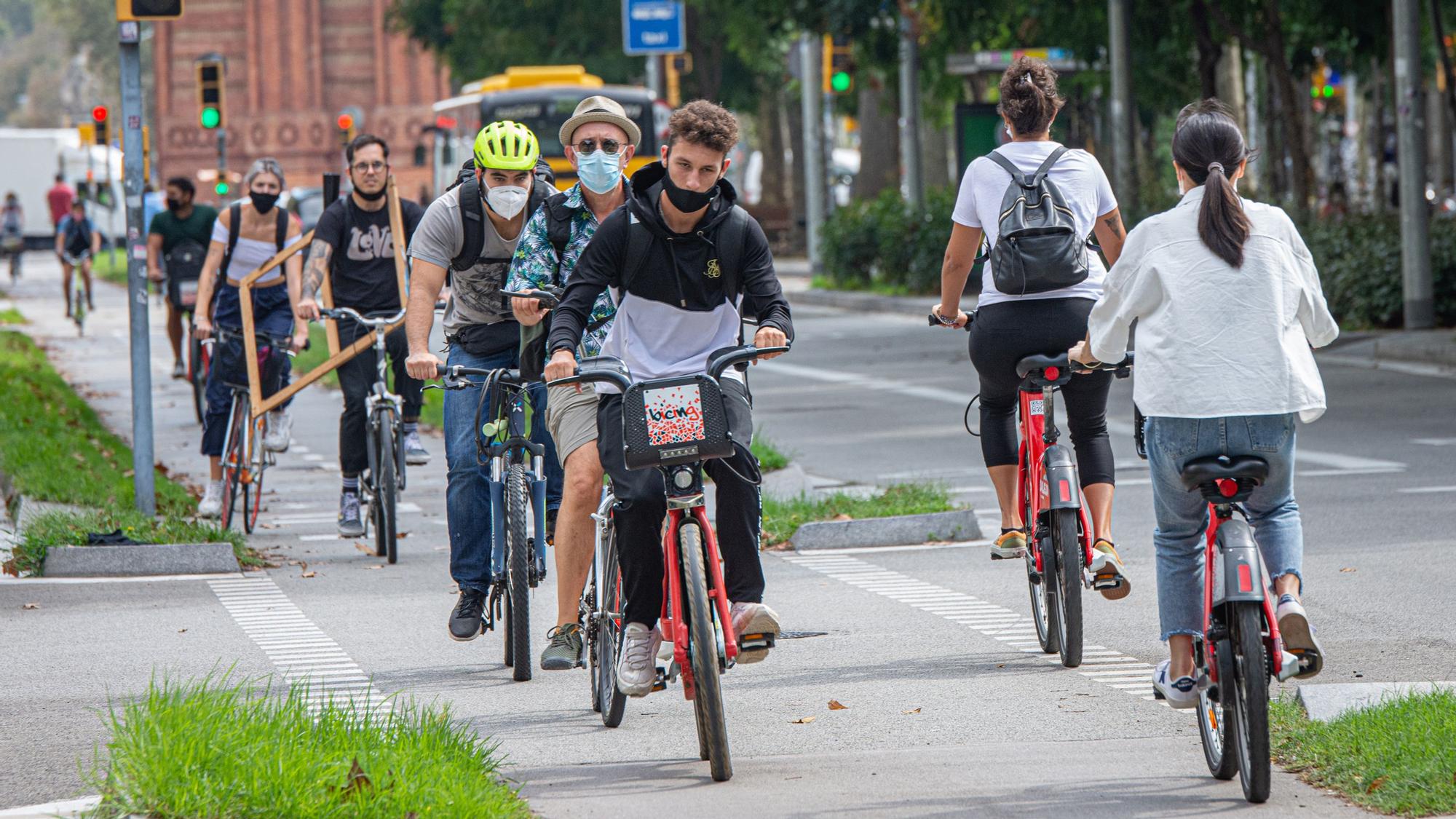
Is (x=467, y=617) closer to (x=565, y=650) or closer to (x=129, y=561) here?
(x=565, y=650)

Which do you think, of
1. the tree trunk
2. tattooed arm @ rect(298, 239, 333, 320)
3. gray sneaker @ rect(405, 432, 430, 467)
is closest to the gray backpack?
tattooed arm @ rect(298, 239, 333, 320)

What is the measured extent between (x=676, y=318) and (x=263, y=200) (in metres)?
6.68

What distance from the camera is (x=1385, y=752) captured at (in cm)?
507

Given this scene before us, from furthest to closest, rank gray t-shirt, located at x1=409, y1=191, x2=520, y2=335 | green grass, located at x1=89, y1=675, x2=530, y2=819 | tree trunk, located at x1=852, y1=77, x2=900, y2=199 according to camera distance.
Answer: tree trunk, located at x1=852, y1=77, x2=900, y2=199, gray t-shirt, located at x1=409, y1=191, x2=520, y2=335, green grass, located at x1=89, y1=675, x2=530, y2=819

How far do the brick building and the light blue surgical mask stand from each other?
63118 millimetres

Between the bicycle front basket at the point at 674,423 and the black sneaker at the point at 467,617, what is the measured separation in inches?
74.5

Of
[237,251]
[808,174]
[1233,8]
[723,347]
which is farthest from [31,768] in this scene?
[808,174]

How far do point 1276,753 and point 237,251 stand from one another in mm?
8065

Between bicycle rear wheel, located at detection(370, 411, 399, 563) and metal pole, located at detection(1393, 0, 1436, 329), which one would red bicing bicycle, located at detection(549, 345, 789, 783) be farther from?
metal pole, located at detection(1393, 0, 1436, 329)

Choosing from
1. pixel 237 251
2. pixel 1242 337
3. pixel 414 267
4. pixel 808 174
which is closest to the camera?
pixel 1242 337

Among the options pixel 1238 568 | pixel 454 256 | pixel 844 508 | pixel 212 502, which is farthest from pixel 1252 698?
pixel 212 502

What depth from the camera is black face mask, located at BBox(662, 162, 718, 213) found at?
568cm

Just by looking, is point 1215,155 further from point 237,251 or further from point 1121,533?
point 237,251

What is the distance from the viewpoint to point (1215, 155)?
5.11 metres
